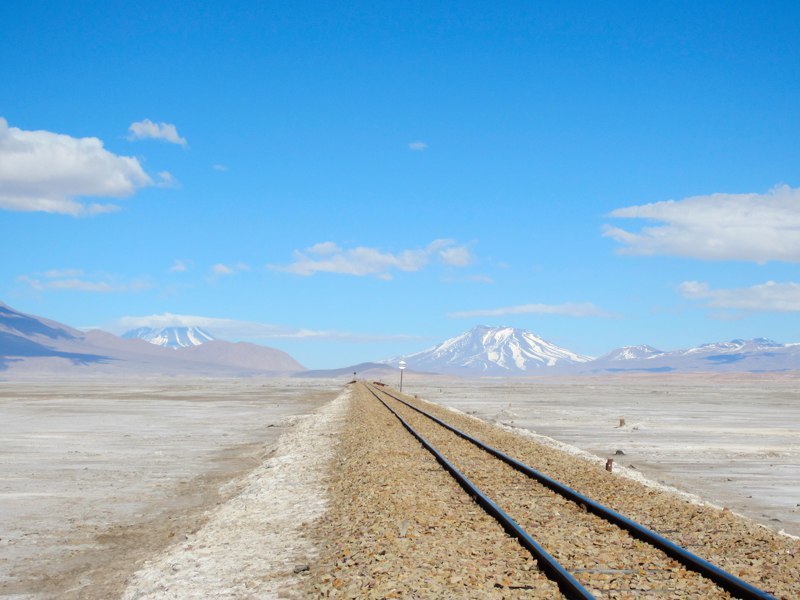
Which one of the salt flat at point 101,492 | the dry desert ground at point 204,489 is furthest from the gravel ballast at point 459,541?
the salt flat at point 101,492

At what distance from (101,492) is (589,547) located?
11.0 metres

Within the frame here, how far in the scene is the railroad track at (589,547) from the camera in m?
8.44

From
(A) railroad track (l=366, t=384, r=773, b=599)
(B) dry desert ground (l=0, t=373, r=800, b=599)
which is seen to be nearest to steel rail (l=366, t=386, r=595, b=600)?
(A) railroad track (l=366, t=384, r=773, b=599)

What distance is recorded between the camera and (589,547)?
10297mm

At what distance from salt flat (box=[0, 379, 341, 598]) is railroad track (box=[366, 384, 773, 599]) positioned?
5.00 metres

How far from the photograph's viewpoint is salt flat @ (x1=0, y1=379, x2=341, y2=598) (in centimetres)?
1086

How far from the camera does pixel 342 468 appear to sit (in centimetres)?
1938

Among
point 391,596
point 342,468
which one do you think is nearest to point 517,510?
point 391,596

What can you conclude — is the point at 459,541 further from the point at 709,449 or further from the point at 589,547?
the point at 709,449

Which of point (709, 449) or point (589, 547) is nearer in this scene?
point (589, 547)

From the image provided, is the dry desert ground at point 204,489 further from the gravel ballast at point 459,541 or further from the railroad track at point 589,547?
the railroad track at point 589,547

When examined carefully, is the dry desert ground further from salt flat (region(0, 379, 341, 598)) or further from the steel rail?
the steel rail

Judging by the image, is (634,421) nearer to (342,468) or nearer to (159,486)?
(342,468)

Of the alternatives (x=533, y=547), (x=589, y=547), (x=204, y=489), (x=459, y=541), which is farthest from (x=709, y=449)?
(x=533, y=547)
